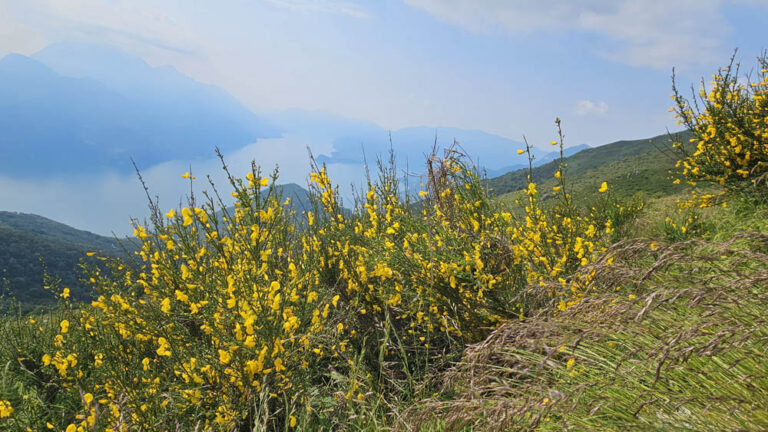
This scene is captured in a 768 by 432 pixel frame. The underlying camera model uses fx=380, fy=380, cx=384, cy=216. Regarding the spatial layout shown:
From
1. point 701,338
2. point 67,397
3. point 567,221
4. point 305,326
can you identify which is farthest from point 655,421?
point 67,397

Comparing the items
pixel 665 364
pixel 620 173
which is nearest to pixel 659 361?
pixel 665 364

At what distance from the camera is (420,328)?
11.7 ft

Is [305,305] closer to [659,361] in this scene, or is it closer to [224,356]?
[224,356]

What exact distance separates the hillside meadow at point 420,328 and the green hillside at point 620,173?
1.11 meters

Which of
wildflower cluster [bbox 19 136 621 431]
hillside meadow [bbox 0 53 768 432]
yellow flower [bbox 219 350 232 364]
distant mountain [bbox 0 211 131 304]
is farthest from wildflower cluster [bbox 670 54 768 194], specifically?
distant mountain [bbox 0 211 131 304]

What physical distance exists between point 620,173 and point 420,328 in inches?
2900

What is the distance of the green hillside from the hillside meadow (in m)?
1.11

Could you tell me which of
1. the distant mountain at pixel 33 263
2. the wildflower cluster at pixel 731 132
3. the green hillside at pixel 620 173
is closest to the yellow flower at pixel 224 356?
the green hillside at pixel 620 173

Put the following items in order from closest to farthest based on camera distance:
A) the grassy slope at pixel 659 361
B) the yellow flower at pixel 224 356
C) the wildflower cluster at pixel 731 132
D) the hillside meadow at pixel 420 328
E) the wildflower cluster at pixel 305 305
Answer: the grassy slope at pixel 659 361
the hillside meadow at pixel 420 328
the yellow flower at pixel 224 356
the wildflower cluster at pixel 305 305
the wildflower cluster at pixel 731 132

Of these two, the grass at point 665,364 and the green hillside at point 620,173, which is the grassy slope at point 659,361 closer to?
the grass at point 665,364

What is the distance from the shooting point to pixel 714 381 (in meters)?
1.49

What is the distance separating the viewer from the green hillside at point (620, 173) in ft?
148

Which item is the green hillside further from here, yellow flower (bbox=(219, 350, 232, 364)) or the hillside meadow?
yellow flower (bbox=(219, 350, 232, 364))

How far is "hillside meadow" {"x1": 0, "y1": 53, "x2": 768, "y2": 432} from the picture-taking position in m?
1.43
